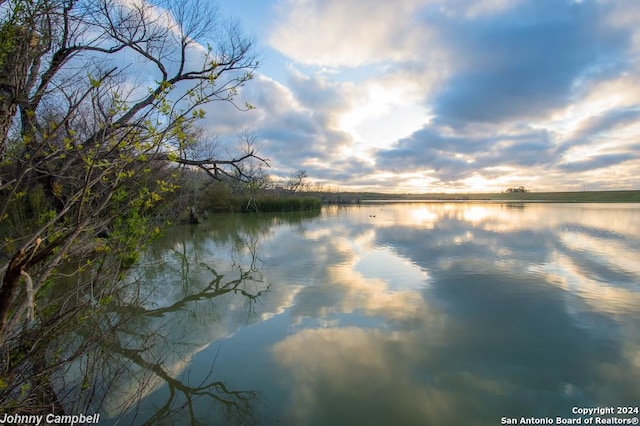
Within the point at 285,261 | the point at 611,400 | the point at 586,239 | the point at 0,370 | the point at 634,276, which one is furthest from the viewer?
the point at 586,239

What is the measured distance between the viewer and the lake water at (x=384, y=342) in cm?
305

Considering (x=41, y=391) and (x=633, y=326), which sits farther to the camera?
(x=633, y=326)

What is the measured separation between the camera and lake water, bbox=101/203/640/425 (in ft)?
10.0

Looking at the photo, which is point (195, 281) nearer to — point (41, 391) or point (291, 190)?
point (41, 391)

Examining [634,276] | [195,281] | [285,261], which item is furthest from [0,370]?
[634,276]

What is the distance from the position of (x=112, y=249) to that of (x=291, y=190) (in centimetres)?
4430

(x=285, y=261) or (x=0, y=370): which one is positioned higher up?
(x=0, y=370)

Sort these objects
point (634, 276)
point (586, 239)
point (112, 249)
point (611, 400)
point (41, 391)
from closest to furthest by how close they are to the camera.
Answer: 1. point (41, 391)
2. point (112, 249)
3. point (611, 400)
4. point (634, 276)
5. point (586, 239)

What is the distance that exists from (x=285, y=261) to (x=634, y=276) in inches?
309

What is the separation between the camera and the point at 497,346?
4.09 metres

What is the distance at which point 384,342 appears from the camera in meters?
4.24

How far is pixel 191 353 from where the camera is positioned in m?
4.07

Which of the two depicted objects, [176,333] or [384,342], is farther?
[176,333]

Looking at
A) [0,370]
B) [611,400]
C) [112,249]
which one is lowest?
[611,400]
